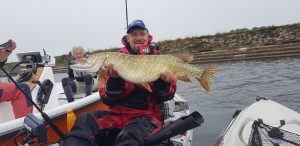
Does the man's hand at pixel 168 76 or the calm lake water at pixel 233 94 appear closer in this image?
the man's hand at pixel 168 76

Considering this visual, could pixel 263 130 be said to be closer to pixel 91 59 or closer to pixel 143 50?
pixel 143 50

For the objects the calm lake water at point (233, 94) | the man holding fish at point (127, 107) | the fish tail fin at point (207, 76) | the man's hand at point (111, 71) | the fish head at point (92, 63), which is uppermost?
the fish head at point (92, 63)

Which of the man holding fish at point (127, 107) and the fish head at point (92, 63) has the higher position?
the fish head at point (92, 63)

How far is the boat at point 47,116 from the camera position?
411 cm

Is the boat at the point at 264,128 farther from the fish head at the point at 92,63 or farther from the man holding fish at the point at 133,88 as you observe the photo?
the fish head at the point at 92,63

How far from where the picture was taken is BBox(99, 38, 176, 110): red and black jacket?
4570 millimetres

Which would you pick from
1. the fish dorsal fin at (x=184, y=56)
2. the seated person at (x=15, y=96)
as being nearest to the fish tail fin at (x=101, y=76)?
the fish dorsal fin at (x=184, y=56)

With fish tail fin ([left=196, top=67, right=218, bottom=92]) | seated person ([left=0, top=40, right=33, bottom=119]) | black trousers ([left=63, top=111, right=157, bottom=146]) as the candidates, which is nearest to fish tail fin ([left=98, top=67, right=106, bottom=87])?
black trousers ([left=63, top=111, right=157, bottom=146])

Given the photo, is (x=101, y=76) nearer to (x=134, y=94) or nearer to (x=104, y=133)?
(x=134, y=94)

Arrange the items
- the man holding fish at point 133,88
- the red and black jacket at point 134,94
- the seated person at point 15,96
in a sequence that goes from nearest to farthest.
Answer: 1. the man holding fish at point 133,88
2. the red and black jacket at point 134,94
3. the seated person at point 15,96

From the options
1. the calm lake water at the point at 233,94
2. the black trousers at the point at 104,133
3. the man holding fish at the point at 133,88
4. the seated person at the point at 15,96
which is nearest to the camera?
the black trousers at the point at 104,133

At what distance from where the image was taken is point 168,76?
441cm

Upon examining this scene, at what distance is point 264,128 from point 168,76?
1300mm

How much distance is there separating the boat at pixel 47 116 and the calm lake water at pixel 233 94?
2056mm
